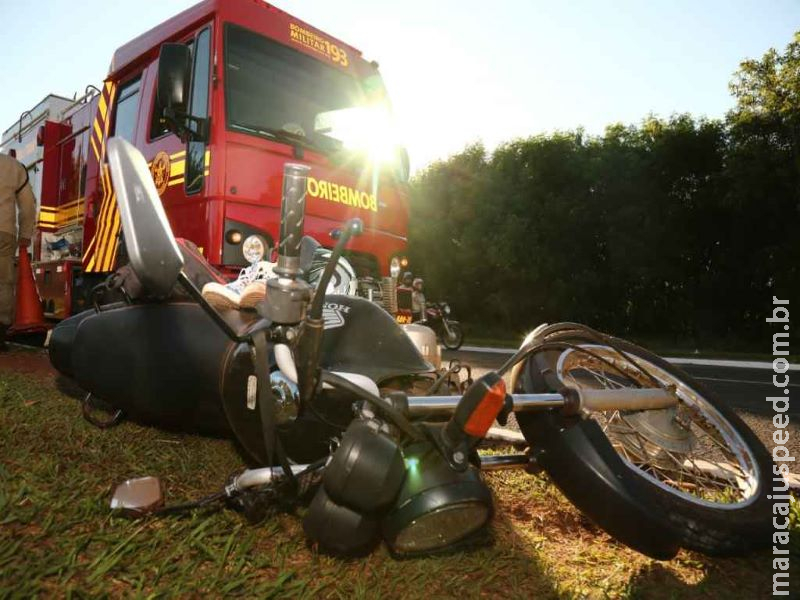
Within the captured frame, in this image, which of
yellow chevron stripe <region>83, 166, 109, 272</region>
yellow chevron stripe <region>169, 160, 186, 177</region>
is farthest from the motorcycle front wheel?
yellow chevron stripe <region>83, 166, 109, 272</region>

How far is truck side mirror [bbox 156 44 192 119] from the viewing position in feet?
11.5

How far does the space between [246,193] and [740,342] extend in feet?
56.7

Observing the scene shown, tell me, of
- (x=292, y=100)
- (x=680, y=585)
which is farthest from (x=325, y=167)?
(x=680, y=585)

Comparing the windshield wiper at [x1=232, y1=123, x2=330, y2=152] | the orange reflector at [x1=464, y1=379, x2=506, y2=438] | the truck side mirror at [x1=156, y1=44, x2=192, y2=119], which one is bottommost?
the orange reflector at [x1=464, y1=379, x2=506, y2=438]

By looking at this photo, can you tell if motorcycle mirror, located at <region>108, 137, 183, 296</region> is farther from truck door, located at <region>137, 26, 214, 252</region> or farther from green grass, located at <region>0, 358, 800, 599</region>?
truck door, located at <region>137, 26, 214, 252</region>

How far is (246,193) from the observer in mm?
3637

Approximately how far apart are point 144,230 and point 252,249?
8.10 ft

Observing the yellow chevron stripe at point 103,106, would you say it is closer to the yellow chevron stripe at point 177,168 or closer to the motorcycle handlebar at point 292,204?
the yellow chevron stripe at point 177,168

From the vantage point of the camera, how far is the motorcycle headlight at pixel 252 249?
11.6 feet

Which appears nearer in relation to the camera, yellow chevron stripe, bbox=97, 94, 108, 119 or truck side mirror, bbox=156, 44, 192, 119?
truck side mirror, bbox=156, 44, 192, 119

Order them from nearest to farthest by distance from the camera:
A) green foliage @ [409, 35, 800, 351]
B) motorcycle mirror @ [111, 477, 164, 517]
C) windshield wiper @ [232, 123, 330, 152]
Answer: motorcycle mirror @ [111, 477, 164, 517] → windshield wiper @ [232, 123, 330, 152] → green foliage @ [409, 35, 800, 351]

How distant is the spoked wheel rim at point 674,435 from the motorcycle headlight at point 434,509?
32.4 inches

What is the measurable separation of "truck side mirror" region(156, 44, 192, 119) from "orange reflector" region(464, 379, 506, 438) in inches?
128

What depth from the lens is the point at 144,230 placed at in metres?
1.13
